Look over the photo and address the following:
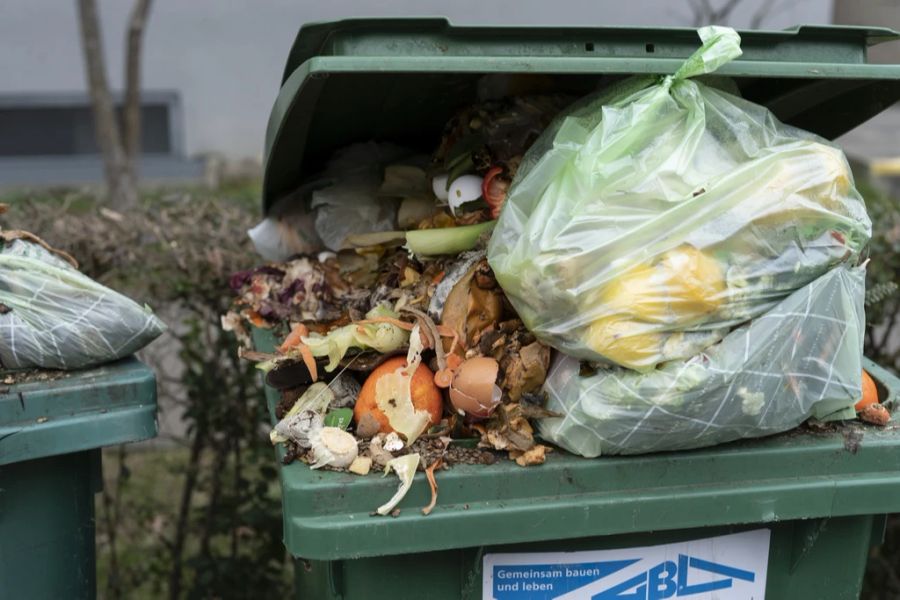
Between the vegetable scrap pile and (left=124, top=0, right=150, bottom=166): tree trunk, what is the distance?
3618 mm

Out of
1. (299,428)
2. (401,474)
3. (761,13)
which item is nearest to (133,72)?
(299,428)

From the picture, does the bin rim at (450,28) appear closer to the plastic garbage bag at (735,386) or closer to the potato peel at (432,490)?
the plastic garbage bag at (735,386)

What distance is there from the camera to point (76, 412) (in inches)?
83.3

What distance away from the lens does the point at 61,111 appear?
9133 mm

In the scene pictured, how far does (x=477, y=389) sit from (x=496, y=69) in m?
0.59

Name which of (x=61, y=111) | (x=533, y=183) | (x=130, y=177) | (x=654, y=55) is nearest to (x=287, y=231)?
(x=533, y=183)

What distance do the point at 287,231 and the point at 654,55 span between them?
1.26 m

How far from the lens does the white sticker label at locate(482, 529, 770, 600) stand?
73.9 inches

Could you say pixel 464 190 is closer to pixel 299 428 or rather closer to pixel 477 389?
pixel 477 389

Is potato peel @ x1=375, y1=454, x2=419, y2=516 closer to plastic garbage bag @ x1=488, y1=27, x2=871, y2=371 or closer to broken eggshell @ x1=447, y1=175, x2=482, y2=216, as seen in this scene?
plastic garbage bag @ x1=488, y1=27, x2=871, y2=371

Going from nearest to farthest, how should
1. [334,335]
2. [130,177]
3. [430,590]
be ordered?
[430,590], [334,335], [130,177]

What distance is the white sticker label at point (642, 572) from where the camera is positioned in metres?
1.88

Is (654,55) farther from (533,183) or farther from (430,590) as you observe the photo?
(430,590)

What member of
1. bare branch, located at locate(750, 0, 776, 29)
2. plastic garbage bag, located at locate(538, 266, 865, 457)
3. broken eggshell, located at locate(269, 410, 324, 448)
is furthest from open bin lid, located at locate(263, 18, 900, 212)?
bare branch, located at locate(750, 0, 776, 29)
